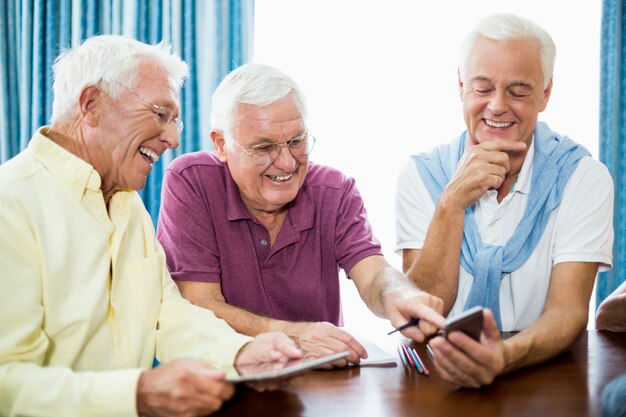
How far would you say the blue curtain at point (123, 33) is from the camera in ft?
10.8

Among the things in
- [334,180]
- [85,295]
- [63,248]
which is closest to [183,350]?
[85,295]

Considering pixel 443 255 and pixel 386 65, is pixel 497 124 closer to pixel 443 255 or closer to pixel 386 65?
pixel 443 255

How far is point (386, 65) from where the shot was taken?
351 cm

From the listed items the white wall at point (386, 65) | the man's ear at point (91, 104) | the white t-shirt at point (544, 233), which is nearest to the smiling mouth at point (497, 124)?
the white t-shirt at point (544, 233)

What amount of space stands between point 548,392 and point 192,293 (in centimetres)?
98

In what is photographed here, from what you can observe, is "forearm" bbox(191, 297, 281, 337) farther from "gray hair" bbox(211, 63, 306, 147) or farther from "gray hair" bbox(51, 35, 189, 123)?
"gray hair" bbox(51, 35, 189, 123)

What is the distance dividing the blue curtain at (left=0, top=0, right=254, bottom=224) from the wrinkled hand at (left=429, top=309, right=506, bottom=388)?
229cm

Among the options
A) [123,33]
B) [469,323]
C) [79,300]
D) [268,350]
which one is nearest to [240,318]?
[268,350]

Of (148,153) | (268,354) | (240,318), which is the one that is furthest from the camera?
(240,318)

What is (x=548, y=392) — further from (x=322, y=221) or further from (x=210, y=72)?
(x=210, y=72)

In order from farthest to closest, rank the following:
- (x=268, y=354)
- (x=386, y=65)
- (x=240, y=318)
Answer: (x=386, y=65)
(x=240, y=318)
(x=268, y=354)

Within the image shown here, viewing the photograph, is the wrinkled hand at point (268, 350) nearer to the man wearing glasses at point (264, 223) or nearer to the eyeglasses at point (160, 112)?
the man wearing glasses at point (264, 223)

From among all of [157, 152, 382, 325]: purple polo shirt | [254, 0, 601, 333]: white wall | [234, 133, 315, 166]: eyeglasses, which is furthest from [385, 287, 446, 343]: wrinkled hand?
[254, 0, 601, 333]: white wall

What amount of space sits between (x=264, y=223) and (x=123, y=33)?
1755 mm
